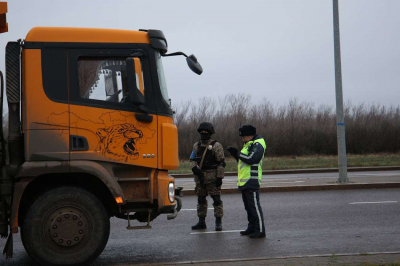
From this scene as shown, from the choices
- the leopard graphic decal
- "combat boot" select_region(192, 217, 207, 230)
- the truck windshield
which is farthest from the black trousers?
the leopard graphic decal

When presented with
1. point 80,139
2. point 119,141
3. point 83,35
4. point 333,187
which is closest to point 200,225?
point 119,141

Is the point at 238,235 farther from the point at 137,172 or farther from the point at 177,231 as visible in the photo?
the point at 137,172

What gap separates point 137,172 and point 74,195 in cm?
83

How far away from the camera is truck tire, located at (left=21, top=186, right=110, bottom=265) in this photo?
6.93 metres

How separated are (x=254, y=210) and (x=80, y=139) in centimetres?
344

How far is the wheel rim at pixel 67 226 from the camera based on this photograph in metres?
6.98


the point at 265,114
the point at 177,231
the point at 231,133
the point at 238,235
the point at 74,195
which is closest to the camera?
the point at 74,195

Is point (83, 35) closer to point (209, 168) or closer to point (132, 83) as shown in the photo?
point (132, 83)

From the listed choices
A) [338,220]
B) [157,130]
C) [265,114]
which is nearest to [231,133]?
[265,114]

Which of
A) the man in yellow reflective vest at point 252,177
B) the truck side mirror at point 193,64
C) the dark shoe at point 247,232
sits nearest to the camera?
the truck side mirror at point 193,64

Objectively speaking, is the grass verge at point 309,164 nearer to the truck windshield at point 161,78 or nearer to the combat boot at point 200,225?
the combat boot at point 200,225

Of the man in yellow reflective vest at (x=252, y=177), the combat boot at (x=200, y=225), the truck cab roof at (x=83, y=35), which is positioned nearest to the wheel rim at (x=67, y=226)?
the truck cab roof at (x=83, y=35)

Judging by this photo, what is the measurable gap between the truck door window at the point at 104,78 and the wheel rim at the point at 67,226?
1424mm

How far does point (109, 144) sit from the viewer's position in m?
7.23
